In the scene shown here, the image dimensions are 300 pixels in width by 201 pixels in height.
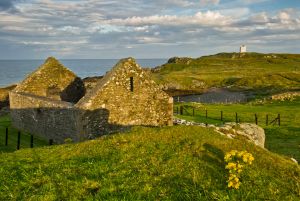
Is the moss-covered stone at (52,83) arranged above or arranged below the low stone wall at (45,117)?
above

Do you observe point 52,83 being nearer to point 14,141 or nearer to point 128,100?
point 14,141

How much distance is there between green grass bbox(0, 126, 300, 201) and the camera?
11383mm

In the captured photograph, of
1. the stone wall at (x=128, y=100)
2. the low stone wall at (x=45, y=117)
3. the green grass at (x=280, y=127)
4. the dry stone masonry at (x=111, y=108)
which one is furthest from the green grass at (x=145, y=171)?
the green grass at (x=280, y=127)

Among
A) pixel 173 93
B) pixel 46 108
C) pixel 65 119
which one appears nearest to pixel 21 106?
pixel 46 108

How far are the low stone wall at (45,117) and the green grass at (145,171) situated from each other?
8.69 meters

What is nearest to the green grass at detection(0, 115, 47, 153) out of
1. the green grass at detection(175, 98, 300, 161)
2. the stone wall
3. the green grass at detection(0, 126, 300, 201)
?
the stone wall

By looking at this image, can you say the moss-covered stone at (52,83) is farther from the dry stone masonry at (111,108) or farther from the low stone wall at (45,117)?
the dry stone masonry at (111,108)

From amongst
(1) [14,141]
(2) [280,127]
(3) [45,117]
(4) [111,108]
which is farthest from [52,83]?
(2) [280,127]

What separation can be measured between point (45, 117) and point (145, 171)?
1807 centimetres

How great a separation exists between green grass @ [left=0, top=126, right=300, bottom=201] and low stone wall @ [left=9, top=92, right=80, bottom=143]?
28.5 feet

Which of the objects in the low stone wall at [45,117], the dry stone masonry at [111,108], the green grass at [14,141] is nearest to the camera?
the dry stone masonry at [111,108]

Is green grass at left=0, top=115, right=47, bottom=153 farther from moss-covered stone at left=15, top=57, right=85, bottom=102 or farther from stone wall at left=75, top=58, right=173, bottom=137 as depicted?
stone wall at left=75, top=58, right=173, bottom=137

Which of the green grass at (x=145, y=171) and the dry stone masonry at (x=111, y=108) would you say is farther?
the dry stone masonry at (x=111, y=108)

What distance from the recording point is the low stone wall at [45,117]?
25.3 meters
